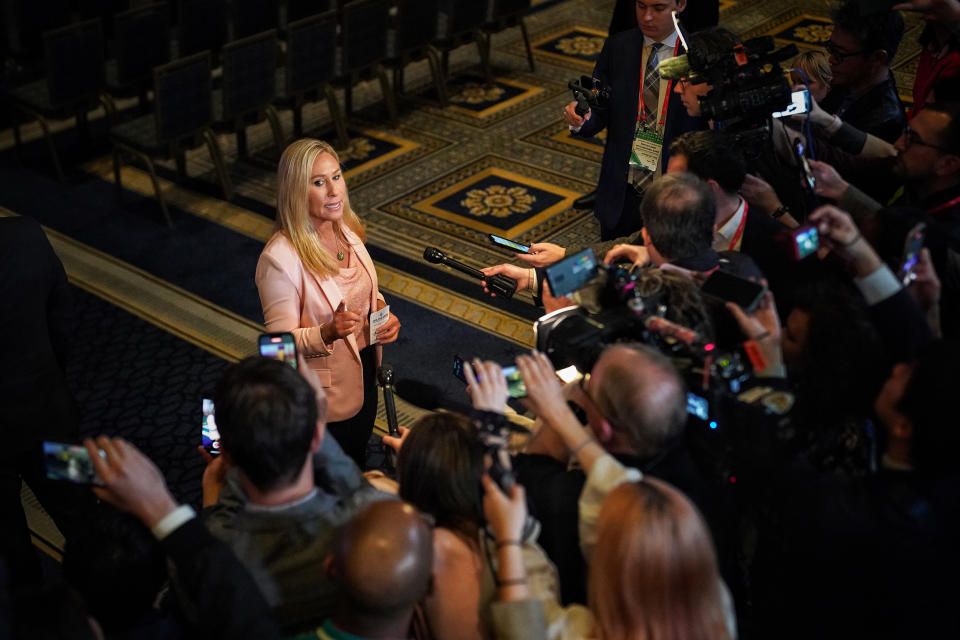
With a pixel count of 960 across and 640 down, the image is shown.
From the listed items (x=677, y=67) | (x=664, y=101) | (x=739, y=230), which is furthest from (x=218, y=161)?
(x=739, y=230)

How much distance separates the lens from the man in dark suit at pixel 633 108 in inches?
147

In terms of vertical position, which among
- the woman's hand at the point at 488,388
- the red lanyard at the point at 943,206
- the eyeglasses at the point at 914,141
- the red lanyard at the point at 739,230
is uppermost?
the eyeglasses at the point at 914,141

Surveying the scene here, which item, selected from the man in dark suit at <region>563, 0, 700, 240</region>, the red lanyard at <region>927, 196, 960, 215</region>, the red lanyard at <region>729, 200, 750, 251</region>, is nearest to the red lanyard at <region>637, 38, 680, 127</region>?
the man in dark suit at <region>563, 0, 700, 240</region>

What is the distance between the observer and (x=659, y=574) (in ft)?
5.42

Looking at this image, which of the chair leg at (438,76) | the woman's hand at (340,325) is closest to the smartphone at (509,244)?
the woman's hand at (340,325)

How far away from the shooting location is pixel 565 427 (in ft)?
6.59

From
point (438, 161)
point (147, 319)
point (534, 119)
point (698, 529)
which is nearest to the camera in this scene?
point (698, 529)

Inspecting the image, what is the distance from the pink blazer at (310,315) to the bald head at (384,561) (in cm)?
116

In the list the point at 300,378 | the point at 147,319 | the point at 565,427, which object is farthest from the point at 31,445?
the point at 147,319

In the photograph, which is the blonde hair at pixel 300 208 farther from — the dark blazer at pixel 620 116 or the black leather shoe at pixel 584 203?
the black leather shoe at pixel 584 203

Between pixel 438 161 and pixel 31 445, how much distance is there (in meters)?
3.75

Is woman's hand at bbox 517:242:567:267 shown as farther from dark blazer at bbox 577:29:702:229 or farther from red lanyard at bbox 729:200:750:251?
dark blazer at bbox 577:29:702:229

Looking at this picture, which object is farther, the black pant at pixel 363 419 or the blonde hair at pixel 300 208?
the black pant at pixel 363 419

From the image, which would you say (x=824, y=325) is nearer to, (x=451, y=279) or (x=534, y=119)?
(x=451, y=279)
